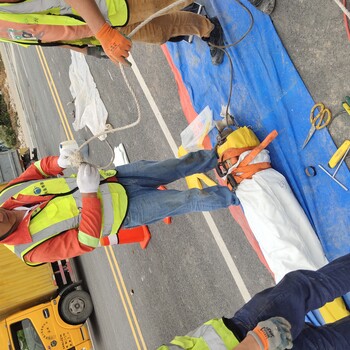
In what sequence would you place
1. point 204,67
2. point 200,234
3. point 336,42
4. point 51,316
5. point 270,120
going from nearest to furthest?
point 336,42, point 270,120, point 204,67, point 200,234, point 51,316

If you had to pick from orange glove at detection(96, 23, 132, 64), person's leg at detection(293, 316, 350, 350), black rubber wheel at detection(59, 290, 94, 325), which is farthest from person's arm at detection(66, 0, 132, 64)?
black rubber wheel at detection(59, 290, 94, 325)

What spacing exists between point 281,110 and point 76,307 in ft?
15.8

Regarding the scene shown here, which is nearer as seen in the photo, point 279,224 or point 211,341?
point 211,341

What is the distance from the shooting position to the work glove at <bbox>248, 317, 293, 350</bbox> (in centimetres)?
179

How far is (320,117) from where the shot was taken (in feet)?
9.20

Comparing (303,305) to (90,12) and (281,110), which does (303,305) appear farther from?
(90,12)

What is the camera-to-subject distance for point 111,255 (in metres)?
6.05

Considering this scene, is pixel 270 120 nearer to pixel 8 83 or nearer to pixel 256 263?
pixel 256 263

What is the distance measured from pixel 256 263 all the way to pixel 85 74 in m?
4.15

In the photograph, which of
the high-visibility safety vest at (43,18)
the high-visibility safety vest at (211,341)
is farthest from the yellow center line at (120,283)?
the high-visibility safety vest at (43,18)

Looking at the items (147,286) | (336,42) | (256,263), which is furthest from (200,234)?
(336,42)

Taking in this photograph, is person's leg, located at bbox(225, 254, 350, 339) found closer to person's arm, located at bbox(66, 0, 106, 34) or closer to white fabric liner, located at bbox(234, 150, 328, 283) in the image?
white fabric liner, located at bbox(234, 150, 328, 283)

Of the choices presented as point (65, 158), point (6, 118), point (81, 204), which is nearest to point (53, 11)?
point (65, 158)

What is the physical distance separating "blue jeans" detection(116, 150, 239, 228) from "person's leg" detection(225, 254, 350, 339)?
3.51 ft
